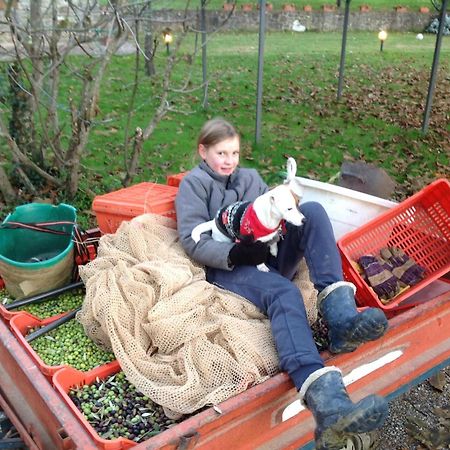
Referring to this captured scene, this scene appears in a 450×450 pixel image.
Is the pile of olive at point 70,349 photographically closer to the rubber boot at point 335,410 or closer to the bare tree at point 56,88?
the rubber boot at point 335,410

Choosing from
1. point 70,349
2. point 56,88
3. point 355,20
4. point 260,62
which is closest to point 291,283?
point 70,349

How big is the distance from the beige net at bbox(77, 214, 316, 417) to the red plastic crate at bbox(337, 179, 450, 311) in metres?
0.59

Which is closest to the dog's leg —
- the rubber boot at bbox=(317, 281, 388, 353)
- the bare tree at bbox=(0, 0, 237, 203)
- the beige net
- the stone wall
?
the beige net

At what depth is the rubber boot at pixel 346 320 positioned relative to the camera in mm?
2107

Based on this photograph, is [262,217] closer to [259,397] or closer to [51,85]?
[259,397]

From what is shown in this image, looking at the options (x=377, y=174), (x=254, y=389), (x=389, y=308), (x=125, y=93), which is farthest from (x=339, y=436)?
(x=125, y=93)

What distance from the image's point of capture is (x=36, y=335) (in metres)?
2.60

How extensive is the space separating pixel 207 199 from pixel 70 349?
1084 millimetres

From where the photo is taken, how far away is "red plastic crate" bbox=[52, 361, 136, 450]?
6.05ft

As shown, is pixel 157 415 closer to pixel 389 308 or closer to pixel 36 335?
pixel 36 335

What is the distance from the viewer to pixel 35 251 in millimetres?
3418

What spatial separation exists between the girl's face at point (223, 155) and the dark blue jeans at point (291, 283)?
545 mm

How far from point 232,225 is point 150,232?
0.55 meters

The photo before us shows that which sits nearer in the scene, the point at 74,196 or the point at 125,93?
the point at 74,196
